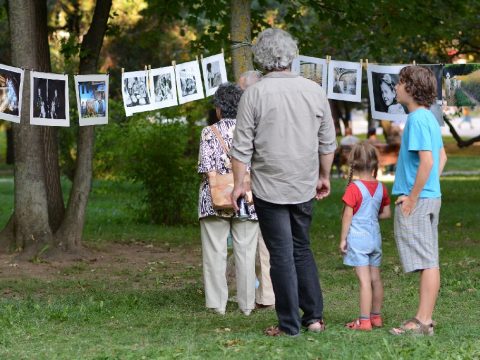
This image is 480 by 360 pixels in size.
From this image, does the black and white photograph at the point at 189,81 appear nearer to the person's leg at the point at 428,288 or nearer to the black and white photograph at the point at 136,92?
the black and white photograph at the point at 136,92

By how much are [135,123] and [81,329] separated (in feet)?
29.7

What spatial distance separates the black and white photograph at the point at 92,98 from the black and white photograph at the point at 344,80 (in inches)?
82.0

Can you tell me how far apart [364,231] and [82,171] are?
583cm

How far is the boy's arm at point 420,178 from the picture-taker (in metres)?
6.52

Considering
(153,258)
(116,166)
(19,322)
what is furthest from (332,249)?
(116,166)

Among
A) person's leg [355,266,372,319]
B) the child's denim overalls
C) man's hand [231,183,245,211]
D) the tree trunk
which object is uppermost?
the tree trunk

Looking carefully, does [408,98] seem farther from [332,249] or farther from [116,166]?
[116,166]

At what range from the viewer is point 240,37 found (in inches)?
386

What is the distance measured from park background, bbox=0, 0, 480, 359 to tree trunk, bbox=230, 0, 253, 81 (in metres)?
0.01

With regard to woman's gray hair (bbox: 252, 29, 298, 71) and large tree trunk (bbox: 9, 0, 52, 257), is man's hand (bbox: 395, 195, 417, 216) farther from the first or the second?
large tree trunk (bbox: 9, 0, 52, 257)

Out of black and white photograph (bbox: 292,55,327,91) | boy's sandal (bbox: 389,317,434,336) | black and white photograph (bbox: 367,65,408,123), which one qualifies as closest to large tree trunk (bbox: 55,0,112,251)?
black and white photograph (bbox: 292,55,327,91)

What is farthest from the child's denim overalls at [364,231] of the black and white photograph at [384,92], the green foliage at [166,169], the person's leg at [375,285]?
the green foliage at [166,169]

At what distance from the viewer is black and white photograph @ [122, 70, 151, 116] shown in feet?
32.1

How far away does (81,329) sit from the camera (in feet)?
24.5
